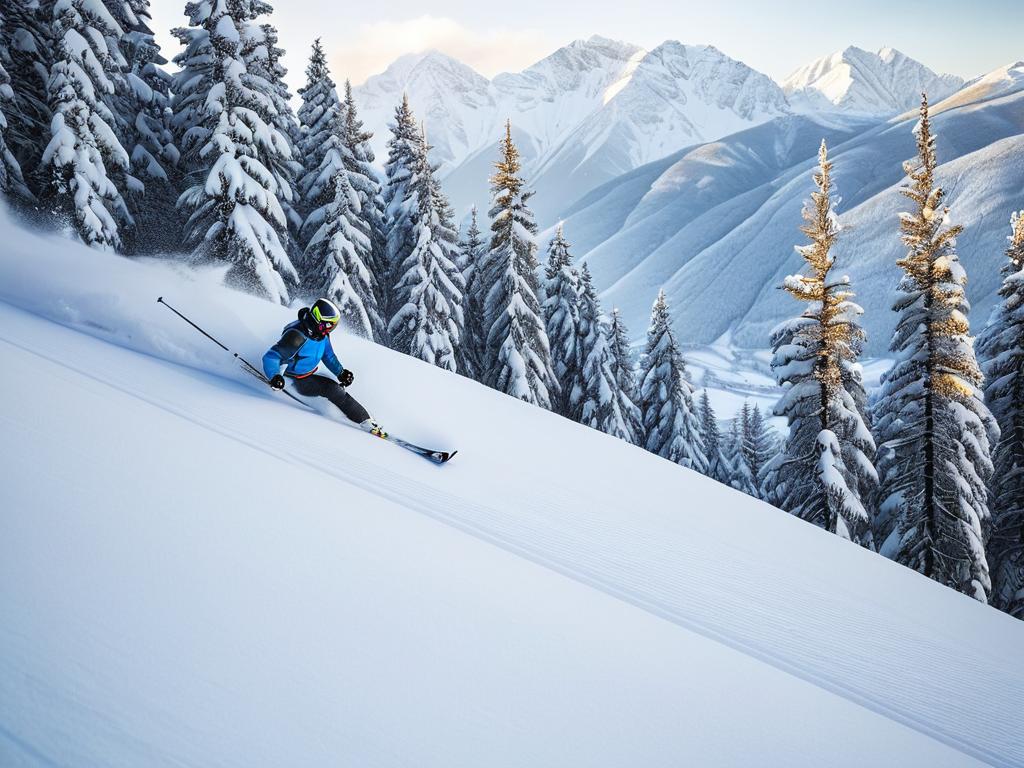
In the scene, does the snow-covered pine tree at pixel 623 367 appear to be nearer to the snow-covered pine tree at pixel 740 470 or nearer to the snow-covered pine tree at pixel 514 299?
the snow-covered pine tree at pixel 514 299

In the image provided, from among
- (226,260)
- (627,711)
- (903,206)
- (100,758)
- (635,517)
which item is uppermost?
(903,206)

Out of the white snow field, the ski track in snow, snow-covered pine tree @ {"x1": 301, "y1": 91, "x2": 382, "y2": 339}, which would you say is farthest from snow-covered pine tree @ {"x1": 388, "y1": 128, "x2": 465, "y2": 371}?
the ski track in snow

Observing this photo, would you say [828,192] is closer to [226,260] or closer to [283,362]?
[283,362]

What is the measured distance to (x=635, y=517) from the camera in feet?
17.9

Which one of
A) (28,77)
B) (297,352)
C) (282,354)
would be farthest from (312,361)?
(28,77)

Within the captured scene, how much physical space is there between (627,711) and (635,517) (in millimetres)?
2810

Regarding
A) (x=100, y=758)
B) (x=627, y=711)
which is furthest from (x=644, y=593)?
(x=100, y=758)

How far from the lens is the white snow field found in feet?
6.81

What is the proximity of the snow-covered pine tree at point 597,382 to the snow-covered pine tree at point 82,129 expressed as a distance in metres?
16.6

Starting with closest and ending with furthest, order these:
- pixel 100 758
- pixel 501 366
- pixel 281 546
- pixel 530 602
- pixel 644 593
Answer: pixel 100 758 < pixel 281 546 < pixel 530 602 < pixel 644 593 < pixel 501 366

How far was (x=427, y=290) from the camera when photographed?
63.4 feet

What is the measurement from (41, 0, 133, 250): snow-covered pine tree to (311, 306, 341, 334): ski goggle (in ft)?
40.3

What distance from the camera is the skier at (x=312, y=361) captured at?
19.9 feet

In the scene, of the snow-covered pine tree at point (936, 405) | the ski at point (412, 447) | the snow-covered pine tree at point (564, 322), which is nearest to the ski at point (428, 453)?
the ski at point (412, 447)
